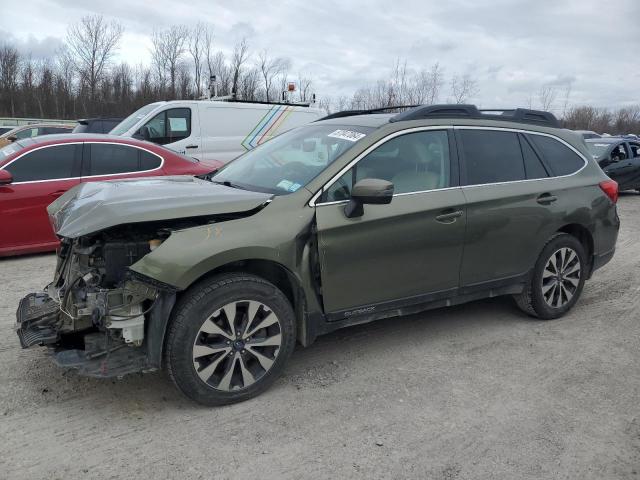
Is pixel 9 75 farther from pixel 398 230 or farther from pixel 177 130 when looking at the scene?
pixel 398 230

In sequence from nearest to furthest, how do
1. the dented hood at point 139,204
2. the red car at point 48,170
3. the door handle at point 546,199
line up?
the dented hood at point 139,204
the door handle at point 546,199
the red car at point 48,170

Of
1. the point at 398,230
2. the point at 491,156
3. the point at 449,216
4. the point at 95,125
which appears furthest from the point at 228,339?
the point at 95,125

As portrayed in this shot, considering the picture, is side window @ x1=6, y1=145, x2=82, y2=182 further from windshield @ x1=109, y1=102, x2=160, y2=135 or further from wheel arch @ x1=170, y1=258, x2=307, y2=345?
wheel arch @ x1=170, y1=258, x2=307, y2=345

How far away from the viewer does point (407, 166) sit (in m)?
3.88

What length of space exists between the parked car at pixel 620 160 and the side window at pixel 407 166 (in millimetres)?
11834

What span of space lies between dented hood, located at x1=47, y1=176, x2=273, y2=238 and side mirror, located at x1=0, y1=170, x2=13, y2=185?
9.52ft

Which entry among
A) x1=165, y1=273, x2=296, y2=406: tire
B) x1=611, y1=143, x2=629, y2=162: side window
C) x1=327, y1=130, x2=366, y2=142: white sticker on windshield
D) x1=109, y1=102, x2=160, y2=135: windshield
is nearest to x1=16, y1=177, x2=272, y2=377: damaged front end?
x1=165, y1=273, x2=296, y2=406: tire

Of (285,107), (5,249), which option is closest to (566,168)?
(5,249)

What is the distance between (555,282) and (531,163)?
109 cm

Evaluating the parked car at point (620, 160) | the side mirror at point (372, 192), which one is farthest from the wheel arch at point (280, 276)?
the parked car at point (620, 160)

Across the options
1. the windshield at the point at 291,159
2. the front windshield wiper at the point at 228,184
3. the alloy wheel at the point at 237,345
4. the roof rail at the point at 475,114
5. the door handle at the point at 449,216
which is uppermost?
the roof rail at the point at 475,114

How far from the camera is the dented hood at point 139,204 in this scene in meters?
2.97

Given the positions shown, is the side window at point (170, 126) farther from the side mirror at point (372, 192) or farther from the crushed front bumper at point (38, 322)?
the side mirror at point (372, 192)

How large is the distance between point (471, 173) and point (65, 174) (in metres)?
4.97
